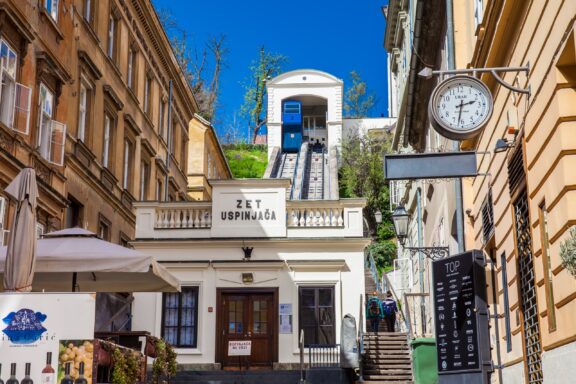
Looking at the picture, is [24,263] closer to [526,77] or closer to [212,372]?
[526,77]

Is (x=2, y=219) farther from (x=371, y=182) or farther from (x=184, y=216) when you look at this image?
(x=371, y=182)

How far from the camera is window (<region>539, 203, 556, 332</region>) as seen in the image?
8.88 m

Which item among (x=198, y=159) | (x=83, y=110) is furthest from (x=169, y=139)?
(x=83, y=110)

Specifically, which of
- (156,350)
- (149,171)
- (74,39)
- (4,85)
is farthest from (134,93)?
(156,350)

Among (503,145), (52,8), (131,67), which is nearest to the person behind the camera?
(503,145)

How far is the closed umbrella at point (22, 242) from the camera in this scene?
11523mm

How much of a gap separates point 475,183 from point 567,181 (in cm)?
693

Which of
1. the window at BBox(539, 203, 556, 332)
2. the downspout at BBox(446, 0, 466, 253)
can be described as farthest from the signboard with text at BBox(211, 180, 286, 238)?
the window at BBox(539, 203, 556, 332)

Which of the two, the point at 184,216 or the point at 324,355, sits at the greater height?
the point at 184,216

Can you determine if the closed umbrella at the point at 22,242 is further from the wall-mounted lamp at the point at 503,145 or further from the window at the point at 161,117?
the window at the point at 161,117

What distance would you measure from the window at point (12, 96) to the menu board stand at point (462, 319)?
11.2m

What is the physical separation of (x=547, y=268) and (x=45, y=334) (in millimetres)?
5345

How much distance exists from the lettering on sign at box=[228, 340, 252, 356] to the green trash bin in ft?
30.2

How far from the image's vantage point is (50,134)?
21.1 metres
